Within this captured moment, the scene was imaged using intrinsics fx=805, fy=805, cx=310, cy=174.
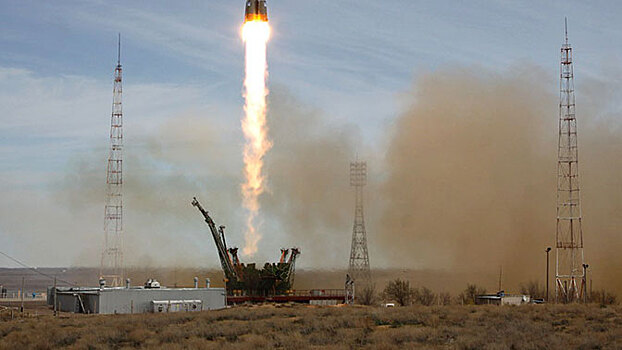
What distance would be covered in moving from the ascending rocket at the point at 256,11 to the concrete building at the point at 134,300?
23309mm

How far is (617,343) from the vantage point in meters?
35.7

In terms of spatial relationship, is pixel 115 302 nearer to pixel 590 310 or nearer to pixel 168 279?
pixel 590 310

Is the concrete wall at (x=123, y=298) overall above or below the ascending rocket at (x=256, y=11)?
below

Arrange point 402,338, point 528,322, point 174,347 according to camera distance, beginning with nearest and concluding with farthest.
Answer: point 174,347, point 402,338, point 528,322

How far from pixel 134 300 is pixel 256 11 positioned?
2559 cm

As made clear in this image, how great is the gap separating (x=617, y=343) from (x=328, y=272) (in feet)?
281

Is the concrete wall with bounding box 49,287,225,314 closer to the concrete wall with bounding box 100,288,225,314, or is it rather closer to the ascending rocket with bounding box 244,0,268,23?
the concrete wall with bounding box 100,288,225,314

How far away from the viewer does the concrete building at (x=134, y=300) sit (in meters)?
63.0

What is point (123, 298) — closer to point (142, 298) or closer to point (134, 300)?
point (134, 300)

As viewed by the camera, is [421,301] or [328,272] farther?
[328,272]

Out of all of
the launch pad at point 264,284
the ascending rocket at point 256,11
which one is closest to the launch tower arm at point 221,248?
the launch pad at point 264,284

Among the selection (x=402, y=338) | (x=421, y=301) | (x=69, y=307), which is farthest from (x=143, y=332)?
(x=421, y=301)

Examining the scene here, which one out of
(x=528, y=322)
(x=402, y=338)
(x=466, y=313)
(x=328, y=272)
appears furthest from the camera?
(x=328, y=272)

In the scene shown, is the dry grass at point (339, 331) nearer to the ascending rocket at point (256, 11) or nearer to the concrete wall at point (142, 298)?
the concrete wall at point (142, 298)
